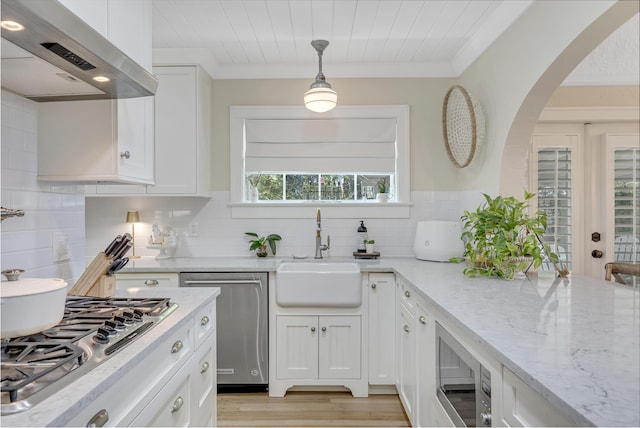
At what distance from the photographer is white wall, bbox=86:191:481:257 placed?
3.26 meters

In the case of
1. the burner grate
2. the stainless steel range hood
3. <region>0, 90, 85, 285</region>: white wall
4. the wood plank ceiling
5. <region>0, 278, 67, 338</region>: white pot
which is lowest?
the burner grate

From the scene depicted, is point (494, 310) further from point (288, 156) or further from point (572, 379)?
point (288, 156)

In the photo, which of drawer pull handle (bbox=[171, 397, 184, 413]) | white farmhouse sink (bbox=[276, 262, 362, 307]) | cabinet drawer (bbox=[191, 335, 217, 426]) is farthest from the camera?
white farmhouse sink (bbox=[276, 262, 362, 307])

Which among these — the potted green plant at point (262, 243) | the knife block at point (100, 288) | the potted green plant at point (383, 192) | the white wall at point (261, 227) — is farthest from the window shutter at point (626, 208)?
the knife block at point (100, 288)

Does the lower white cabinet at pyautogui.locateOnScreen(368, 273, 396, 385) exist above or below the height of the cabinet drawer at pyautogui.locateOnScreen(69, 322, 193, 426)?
below

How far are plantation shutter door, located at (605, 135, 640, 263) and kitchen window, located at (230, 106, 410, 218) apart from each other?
175 cm

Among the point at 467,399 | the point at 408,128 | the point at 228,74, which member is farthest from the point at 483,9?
the point at 467,399

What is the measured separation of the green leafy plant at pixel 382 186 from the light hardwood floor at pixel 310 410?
1.63m

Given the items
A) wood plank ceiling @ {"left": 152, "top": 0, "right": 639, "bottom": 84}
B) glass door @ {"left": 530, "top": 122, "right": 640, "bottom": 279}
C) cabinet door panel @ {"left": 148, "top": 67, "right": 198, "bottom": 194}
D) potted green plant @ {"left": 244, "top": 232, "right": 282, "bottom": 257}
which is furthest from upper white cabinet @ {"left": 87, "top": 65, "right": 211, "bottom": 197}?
glass door @ {"left": 530, "top": 122, "right": 640, "bottom": 279}

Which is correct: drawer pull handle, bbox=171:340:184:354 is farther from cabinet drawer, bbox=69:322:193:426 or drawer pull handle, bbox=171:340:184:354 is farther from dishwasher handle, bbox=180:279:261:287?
dishwasher handle, bbox=180:279:261:287

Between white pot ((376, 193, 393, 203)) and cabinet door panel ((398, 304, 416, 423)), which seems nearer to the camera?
cabinet door panel ((398, 304, 416, 423))

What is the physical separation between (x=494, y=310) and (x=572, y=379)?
0.57 m

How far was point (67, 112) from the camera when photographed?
5.19 ft

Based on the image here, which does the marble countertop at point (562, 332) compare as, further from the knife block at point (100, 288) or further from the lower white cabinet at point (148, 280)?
the lower white cabinet at point (148, 280)
